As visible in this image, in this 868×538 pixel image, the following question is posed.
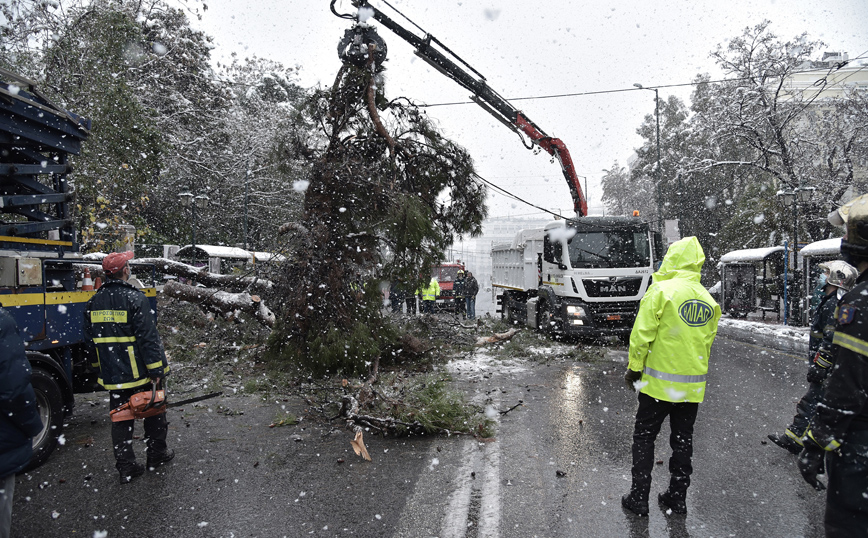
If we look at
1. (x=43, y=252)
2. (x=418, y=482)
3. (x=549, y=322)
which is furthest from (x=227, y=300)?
(x=549, y=322)

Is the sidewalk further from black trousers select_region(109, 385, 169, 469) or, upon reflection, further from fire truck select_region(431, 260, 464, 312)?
black trousers select_region(109, 385, 169, 469)

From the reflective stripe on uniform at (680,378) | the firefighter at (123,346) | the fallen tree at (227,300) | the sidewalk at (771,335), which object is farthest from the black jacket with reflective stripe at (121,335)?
the sidewalk at (771,335)

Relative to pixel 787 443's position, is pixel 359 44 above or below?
above

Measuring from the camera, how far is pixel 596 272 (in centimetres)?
1121

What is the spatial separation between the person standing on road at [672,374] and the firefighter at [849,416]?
1.22 meters

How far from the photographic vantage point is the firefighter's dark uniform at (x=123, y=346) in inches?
167

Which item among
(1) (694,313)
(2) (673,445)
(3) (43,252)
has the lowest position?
(2) (673,445)

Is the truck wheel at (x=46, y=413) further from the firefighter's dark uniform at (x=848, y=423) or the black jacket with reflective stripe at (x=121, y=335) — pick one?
the firefighter's dark uniform at (x=848, y=423)

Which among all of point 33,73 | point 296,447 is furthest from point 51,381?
point 33,73

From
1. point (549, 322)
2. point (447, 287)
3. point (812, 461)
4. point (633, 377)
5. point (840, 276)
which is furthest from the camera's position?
point (447, 287)

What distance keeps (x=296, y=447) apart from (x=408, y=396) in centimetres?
150

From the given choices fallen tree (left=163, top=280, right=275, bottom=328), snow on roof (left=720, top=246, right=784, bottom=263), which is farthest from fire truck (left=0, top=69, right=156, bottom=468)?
snow on roof (left=720, top=246, right=784, bottom=263)

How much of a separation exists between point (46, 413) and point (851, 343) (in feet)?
19.0

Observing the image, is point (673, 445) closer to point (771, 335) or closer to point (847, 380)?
point (847, 380)
